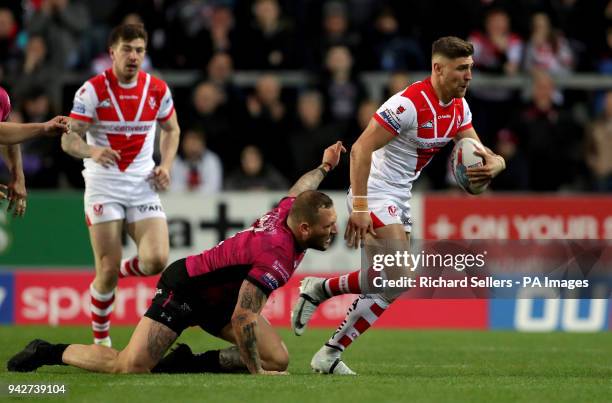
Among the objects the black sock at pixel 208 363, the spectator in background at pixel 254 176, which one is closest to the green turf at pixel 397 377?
the black sock at pixel 208 363

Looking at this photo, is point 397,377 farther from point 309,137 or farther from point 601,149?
point 601,149

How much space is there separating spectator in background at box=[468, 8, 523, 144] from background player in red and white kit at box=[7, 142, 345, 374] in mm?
8198

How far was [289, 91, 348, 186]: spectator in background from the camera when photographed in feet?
53.5

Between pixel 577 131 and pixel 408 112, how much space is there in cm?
798

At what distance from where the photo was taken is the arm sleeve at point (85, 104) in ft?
36.3

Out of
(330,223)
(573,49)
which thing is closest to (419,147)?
(330,223)

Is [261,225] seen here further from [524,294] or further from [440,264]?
[524,294]

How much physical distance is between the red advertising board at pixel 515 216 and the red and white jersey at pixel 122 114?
5360 millimetres

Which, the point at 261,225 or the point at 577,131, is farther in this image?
the point at 577,131

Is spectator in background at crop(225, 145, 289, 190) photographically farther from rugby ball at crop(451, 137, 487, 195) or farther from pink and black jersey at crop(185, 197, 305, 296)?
pink and black jersey at crop(185, 197, 305, 296)

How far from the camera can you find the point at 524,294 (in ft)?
48.2

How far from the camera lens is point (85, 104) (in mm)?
11047

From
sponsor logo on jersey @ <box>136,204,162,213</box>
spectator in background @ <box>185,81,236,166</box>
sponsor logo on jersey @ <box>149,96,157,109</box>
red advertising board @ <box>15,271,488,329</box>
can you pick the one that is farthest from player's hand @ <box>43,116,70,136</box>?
spectator in background @ <box>185,81,236,166</box>

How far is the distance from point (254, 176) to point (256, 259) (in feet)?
24.1
